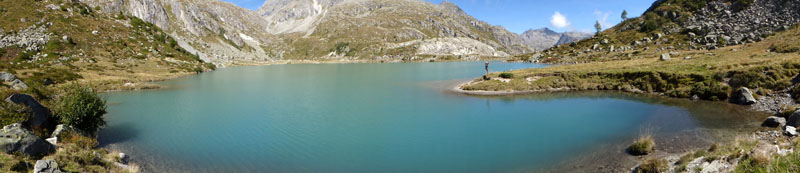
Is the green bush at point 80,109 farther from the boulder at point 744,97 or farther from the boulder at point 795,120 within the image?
the boulder at point 744,97

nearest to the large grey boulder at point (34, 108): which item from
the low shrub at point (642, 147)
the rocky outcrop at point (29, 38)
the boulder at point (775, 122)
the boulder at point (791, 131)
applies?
the low shrub at point (642, 147)

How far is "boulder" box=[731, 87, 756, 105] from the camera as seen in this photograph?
85.0 feet

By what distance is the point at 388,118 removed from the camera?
96.7 feet

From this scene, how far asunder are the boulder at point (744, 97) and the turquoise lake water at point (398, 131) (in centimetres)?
131

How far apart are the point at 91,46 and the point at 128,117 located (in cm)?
9017

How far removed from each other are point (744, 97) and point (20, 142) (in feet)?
153

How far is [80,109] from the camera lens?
2089 centimetres

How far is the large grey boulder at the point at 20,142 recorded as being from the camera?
43.0 feet

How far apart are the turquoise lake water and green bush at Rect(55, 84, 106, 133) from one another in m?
1.40

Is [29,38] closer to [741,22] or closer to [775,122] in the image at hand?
[775,122]

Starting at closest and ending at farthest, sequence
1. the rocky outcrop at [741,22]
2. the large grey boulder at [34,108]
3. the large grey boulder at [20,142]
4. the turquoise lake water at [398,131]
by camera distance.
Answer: the large grey boulder at [20,142] → the turquoise lake water at [398,131] → the large grey boulder at [34,108] → the rocky outcrop at [741,22]

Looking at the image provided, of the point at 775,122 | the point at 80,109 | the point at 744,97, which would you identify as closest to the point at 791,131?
the point at 775,122

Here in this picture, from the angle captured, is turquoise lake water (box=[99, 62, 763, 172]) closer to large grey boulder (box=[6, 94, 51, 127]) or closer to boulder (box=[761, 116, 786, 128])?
boulder (box=[761, 116, 786, 128])

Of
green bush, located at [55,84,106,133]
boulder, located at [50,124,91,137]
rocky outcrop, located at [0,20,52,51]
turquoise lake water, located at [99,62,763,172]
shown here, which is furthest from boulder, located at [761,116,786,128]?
rocky outcrop, located at [0,20,52,51]
